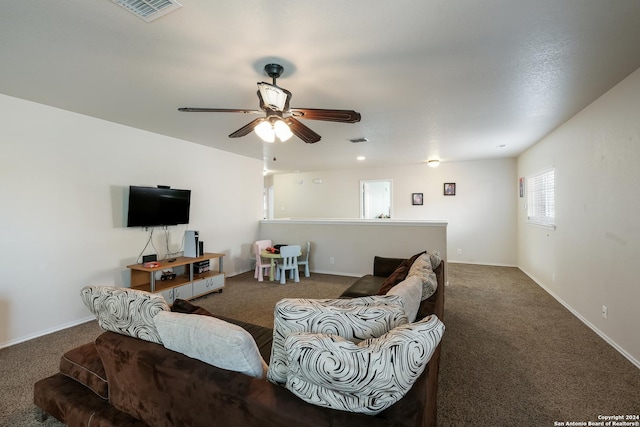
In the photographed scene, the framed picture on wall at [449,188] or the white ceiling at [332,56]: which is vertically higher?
the white ceiling at [332,56]

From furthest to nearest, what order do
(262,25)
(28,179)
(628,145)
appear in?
(28,179)
(628,145)
(262,25)

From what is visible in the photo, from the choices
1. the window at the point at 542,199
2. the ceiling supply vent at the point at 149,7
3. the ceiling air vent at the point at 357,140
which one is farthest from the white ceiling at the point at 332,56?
the window at the point at 542,199

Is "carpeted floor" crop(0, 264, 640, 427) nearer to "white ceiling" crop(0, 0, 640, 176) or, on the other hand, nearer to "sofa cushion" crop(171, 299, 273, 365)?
"sofa cushion" crop(171, 299, 273, 365)

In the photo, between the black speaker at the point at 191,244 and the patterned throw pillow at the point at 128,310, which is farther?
the black speaker at the point at 191,244

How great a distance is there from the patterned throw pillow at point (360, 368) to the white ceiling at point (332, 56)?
167 cm

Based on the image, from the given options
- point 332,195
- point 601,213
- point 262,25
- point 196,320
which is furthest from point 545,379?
point 332,195

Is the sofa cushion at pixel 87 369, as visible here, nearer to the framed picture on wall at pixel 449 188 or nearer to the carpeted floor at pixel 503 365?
the carpeted floor at pixel 503 365

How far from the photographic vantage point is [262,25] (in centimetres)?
166

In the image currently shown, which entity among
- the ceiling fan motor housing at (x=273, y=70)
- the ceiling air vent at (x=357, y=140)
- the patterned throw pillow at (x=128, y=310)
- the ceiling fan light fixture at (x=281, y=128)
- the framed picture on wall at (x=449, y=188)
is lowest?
the patterned throw pillow at (x=128, y=310)

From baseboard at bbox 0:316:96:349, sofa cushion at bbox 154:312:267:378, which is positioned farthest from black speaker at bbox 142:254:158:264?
sofa cushion at bbox 154:312:267:378

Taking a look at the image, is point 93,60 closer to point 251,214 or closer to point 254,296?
point 254,296

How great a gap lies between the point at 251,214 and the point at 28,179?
3426mm

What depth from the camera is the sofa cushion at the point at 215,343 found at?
1056 mm
